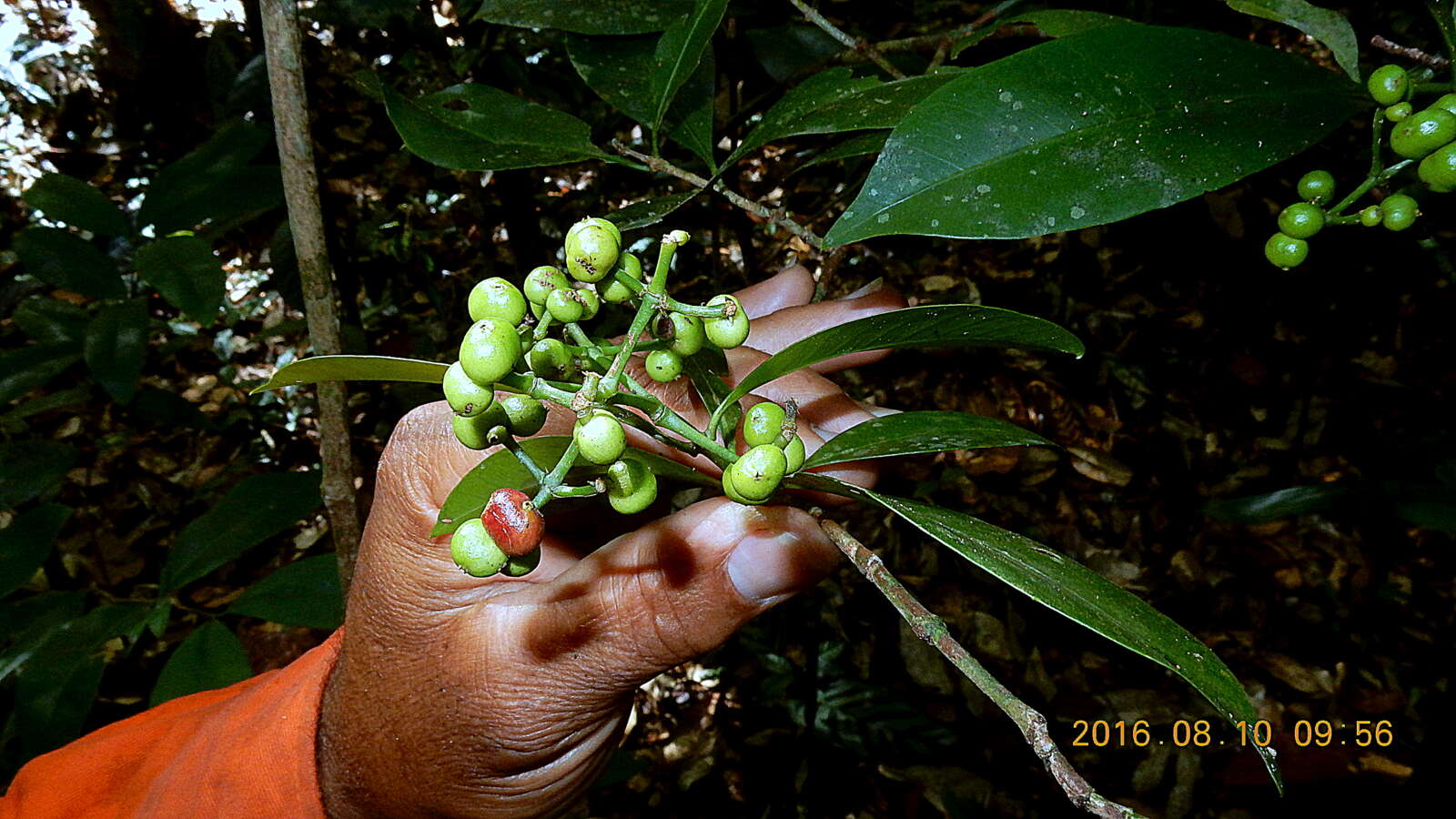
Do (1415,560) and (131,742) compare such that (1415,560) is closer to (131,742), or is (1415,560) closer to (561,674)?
(561,674)

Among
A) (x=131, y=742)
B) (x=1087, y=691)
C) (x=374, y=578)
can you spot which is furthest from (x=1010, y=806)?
(x=131, y=742)

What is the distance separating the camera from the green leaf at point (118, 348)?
174 cm

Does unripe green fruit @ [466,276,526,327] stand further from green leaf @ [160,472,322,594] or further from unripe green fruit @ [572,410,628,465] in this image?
green leaf @ [160,472,322,594]

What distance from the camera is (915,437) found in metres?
0.75

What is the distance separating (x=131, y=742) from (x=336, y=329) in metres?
0.72

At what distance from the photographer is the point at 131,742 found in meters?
1.28

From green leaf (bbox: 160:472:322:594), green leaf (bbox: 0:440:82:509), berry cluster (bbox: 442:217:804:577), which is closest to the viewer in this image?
berry cluster (bbox: 442:217:804:577)

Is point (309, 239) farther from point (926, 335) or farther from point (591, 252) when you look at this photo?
point (926, 335)

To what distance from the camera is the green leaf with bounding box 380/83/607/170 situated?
978mm

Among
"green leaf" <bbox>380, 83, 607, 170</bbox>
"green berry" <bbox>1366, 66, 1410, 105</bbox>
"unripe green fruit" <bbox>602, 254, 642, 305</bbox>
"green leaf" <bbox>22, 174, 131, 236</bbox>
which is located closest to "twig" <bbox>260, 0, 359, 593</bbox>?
"green leaf" <bbox>380, 83, 607, 170</bbox>

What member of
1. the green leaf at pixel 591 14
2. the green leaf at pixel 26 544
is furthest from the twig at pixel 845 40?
the green leaf at pixel 26 544

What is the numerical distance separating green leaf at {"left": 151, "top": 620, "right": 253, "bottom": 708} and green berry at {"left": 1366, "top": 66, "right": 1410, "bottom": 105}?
5.74 feet

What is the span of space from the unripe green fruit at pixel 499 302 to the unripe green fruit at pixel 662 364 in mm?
137

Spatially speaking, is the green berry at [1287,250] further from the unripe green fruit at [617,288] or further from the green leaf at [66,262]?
the green leaf at [66,262]
